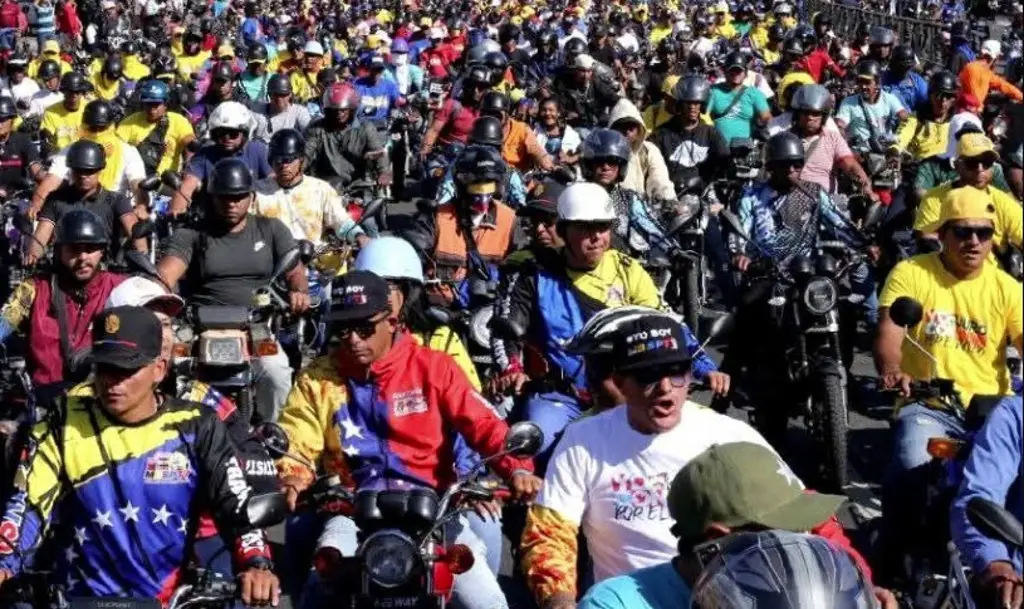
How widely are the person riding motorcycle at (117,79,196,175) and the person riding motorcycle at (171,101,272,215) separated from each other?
1.96m

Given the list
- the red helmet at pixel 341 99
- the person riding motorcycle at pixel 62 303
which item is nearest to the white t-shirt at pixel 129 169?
the red helmet at pixel 341 99

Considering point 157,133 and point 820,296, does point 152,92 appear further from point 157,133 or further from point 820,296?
point 820,296

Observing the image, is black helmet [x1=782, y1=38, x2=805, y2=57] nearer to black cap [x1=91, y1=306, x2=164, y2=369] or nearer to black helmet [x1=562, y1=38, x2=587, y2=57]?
black helmet [x1=562, y1=38, x2=587, y2=57]

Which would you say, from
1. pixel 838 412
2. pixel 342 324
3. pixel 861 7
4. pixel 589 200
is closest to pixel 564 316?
pixel 589 200

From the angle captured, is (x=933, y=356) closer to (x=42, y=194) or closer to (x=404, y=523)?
(x=404, y=523)

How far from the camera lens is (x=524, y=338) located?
8000 millimetres

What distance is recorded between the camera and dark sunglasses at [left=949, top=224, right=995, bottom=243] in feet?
22.7

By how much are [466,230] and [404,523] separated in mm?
5840

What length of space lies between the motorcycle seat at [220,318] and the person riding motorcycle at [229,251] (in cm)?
65

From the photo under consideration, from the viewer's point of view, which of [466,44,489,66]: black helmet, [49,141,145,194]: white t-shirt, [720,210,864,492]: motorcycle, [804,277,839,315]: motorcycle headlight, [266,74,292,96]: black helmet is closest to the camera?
[720,210,864,492]: motorcycle

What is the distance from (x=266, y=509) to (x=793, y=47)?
672 inches

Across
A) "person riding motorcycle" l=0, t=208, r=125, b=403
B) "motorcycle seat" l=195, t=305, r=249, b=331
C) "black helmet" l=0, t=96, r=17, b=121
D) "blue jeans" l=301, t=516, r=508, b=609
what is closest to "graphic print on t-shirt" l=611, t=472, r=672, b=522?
"blue jeans" l=301, t=516, r=508, b=609

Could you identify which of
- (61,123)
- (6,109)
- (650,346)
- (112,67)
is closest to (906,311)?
(650,346)

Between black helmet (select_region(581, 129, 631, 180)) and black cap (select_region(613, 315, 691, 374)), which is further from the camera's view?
black helmet (select_region(581, 129, 631, 180))
